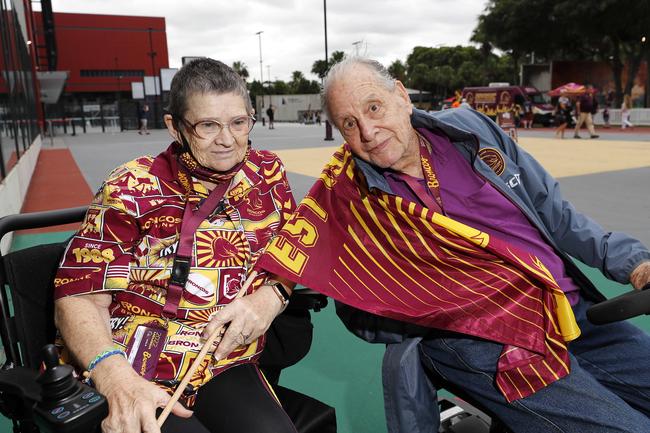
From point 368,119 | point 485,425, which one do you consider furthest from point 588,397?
point 368,119

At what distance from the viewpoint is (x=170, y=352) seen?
64.1 inches

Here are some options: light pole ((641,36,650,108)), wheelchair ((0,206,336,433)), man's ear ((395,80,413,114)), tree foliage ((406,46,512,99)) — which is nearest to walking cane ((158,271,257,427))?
wheelchair ((0,206,336,433))

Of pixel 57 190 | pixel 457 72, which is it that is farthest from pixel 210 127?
pixel 457 72

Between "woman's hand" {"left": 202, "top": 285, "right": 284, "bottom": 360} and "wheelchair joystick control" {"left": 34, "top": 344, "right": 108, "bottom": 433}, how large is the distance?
18.2 inches

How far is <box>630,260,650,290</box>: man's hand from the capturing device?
67.5 inches

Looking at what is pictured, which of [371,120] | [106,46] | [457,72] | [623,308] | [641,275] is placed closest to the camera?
[623,308]

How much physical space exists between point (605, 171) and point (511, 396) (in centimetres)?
976

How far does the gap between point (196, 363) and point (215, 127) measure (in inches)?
29.6

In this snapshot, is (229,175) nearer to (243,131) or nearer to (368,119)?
(243,131)

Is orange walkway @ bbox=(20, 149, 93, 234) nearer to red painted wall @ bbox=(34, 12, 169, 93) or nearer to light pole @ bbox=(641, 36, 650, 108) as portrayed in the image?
light pole @ bbox=(641, 36, 650, 108)

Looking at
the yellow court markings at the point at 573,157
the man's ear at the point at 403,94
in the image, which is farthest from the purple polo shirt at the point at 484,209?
the yellow court markings at the point at 573,157

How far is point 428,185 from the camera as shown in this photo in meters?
1.78

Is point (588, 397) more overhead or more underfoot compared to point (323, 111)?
more underfoot

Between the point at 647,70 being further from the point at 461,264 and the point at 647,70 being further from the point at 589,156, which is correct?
the point at 461,264
